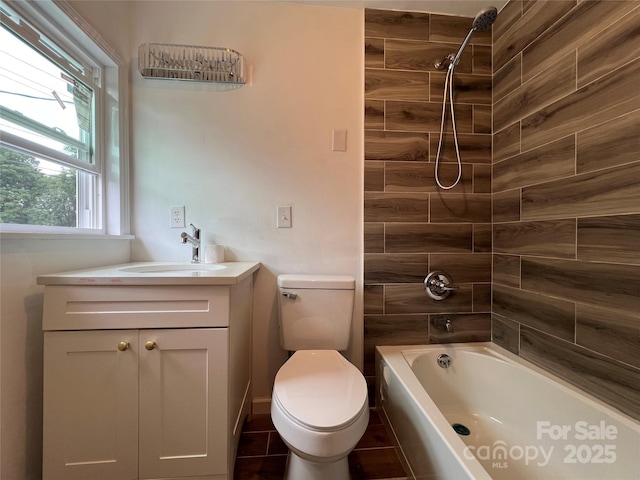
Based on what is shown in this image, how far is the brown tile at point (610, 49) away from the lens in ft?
2.76

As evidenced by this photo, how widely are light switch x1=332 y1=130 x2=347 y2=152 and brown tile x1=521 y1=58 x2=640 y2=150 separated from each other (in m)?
0.91

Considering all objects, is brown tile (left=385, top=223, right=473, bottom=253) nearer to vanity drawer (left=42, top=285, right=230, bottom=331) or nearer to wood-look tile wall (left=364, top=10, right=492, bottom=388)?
wood-look tile wall (left=364, top=10, right=492, bottom=388)

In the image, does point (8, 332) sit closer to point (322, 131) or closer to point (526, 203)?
point (322, 131)

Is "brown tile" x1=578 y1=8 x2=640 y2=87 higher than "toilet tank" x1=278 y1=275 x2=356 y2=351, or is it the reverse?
"brown tile" x1=578 y1=8 x2=640 y2=87

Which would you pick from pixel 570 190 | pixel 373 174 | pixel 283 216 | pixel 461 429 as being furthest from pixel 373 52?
pixel 461 429

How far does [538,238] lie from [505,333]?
57 cm

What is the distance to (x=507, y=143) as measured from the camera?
4.44 feet

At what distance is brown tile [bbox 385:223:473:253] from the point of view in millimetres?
1430

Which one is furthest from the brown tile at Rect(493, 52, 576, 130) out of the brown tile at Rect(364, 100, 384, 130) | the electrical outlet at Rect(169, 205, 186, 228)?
the electrical outlet at Rect(169, 205, 186, 228)

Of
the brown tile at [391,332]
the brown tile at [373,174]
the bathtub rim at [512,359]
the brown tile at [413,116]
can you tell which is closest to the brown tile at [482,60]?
the brown tile at [413,116]

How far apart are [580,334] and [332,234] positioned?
1.16 m

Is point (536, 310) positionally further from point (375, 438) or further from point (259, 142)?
point (259, 142)

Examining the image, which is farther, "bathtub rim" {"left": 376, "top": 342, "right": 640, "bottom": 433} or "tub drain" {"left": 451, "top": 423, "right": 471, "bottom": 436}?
"tub drain" {"left": 451, "top": 423, "right": 471, "bottom": 436}

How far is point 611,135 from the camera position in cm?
90
